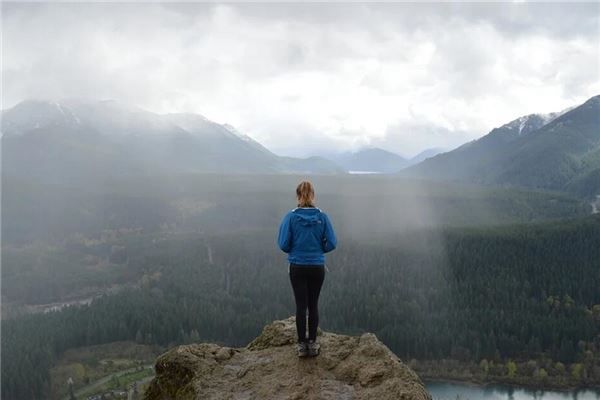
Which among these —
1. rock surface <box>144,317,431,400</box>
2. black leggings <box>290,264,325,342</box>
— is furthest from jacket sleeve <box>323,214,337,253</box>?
rock surface <box>144,317,431,400</box>

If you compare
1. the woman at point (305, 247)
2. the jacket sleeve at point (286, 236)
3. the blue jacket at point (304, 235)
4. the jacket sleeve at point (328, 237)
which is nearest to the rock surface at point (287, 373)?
the woman at point (305, 247)

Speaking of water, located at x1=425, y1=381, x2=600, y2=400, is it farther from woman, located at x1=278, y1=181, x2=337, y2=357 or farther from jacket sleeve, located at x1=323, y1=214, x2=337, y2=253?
jacket sleeve, located at x1=323, y1=214, x2=337, y2=253

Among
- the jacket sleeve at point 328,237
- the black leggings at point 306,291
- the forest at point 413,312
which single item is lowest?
the forest at point 413,312

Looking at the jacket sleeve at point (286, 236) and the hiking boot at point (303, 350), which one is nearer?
the jacket sleeve at point (286, 236)

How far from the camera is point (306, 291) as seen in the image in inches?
585

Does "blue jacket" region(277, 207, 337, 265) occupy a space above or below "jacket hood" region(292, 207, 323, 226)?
below

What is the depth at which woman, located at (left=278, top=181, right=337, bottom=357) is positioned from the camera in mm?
14539

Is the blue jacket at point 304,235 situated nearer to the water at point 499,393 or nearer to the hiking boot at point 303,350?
the hiking boot at point 303,350

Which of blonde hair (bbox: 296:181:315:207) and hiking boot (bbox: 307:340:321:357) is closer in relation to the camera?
blonde hair (bbox: 296:181:315:207)

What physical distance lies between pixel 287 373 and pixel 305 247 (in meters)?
3.37

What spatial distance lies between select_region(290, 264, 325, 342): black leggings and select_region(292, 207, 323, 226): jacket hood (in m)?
1.22

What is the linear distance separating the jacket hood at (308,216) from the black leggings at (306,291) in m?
1.22

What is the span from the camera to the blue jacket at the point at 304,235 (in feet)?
47.6

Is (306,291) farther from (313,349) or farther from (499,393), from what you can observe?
(499,393)
